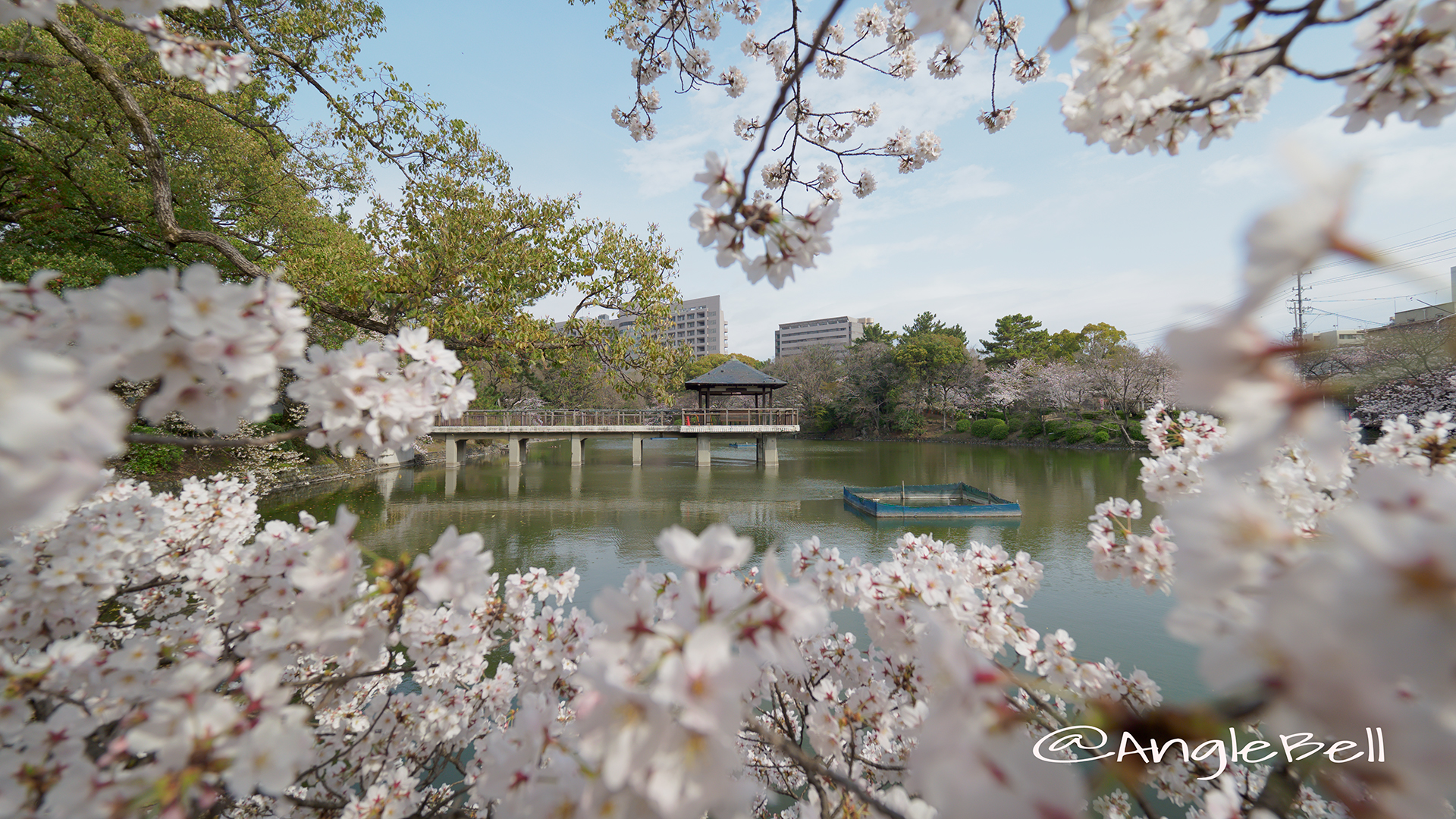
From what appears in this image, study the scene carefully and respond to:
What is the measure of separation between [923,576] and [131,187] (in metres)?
10.4

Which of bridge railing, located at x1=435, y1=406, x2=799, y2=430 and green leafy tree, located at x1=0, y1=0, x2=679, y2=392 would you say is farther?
bridge railing, located at x1=435, y1=406, x2=799, y2=430

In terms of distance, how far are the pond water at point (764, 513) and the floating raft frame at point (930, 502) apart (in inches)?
9.1

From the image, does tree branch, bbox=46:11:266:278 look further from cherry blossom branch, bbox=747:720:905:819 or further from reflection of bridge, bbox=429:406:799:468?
reflection of bridge, bbox=429:406:799:468

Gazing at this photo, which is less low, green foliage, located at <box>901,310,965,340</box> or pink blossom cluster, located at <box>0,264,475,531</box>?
green foliage, located at <box>901,310,965,340</box>

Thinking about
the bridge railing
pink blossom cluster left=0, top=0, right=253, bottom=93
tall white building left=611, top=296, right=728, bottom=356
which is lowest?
the bridge railing

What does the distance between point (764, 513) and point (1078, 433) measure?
54.8 ft

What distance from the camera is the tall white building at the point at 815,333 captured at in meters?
62.3

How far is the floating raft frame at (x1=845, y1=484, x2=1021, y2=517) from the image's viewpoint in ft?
30.3

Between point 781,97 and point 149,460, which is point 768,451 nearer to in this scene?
point 149,460

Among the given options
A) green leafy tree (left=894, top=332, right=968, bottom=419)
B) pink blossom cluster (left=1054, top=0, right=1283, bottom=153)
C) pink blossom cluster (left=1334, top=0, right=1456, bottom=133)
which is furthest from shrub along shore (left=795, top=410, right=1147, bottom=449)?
pink blossom cluster (left=1334, top=0, right=1456, bottom=133)

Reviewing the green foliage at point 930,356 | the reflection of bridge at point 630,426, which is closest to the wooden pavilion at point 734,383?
the reflection of bridge at point 630,426

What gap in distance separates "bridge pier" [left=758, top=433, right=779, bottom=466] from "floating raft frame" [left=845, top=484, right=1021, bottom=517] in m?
5.32

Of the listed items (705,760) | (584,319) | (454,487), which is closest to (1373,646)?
(705,760)

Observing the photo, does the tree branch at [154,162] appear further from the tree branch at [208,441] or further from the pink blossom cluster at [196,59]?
the tree branch at [208,441]
